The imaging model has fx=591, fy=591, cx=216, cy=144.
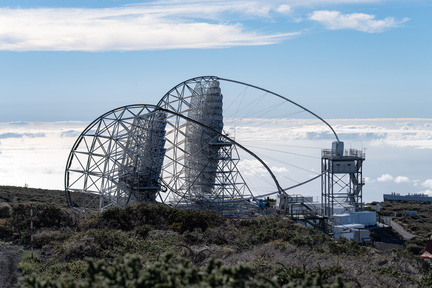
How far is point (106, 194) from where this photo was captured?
43.6 meters

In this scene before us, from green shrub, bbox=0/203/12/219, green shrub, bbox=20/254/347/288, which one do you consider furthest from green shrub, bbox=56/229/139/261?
green shrub, bbox=0/203/12/219

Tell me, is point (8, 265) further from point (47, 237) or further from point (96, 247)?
point (47, 237)

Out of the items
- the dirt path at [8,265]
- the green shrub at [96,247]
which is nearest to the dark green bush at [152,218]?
the dirt path at [8,265]

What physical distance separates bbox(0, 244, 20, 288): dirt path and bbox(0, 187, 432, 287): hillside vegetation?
1.54 ft

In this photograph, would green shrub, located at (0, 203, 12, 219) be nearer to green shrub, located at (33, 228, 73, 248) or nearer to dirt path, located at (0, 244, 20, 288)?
green shrub, located at (33, 228, 73, 248)

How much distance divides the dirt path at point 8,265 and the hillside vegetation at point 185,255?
47 cm

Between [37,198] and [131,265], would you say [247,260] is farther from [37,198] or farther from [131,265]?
[37,198]

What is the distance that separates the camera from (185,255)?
22.0m

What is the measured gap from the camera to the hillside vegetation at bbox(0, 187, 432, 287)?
1230 centimetres

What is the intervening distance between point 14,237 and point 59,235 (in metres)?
3.51

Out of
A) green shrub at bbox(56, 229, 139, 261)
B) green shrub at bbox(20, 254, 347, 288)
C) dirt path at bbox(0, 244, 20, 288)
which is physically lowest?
dirt path at bbox(0, 244, 20, 288)

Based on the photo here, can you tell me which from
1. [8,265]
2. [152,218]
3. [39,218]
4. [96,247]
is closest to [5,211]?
[39,218]

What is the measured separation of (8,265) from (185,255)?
7596mm

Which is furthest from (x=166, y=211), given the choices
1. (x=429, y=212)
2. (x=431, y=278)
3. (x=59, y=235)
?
(x=429, y=212)
